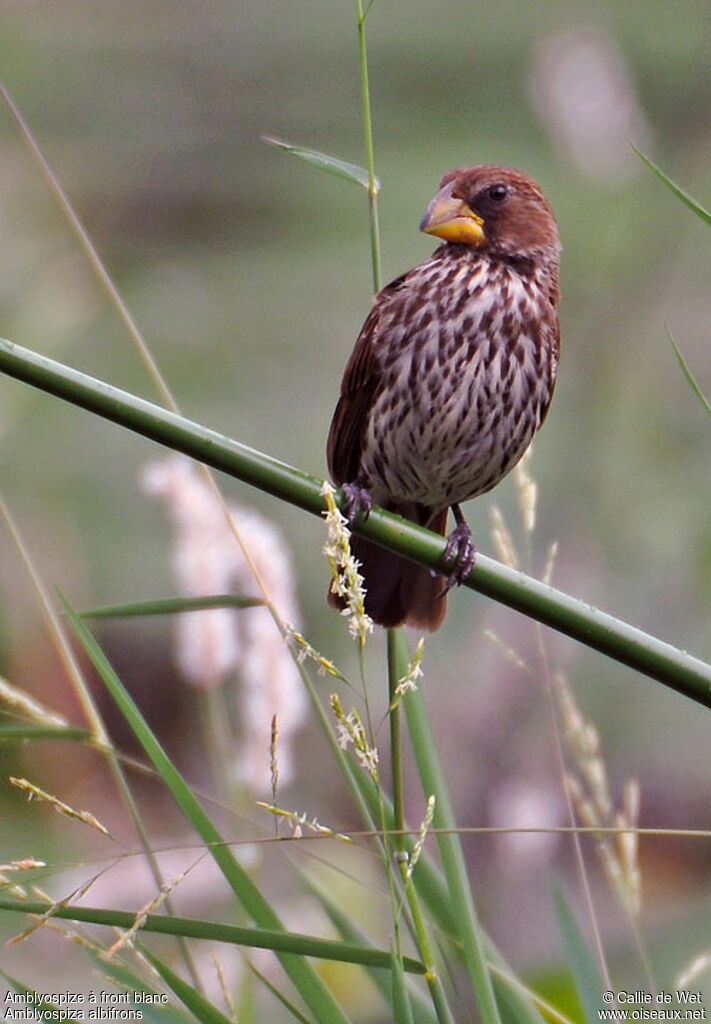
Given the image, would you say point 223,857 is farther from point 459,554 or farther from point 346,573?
point 459,554

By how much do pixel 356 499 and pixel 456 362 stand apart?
34 centimetres

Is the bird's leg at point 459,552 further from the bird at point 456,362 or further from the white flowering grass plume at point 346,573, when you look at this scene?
the white flowering grass plume at point 346,573

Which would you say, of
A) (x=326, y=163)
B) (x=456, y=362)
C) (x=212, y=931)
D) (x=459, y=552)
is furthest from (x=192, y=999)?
(x=456, y=362)

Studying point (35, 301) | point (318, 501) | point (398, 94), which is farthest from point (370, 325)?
point (398, 94)

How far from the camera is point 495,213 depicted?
7.72ft

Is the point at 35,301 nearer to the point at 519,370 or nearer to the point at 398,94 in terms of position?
the point at 519,370

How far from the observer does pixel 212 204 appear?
6.61 m

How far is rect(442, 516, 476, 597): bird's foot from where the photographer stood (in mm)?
1572

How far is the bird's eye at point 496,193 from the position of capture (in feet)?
7.64

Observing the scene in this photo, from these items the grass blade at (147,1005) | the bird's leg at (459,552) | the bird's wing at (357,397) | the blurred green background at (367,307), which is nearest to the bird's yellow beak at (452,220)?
the bird's wing at (357,397)

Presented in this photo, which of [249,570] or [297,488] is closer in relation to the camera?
[297,488]

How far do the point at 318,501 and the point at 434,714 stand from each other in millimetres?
2466

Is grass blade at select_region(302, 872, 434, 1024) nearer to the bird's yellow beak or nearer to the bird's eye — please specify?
the bird's yellow beak

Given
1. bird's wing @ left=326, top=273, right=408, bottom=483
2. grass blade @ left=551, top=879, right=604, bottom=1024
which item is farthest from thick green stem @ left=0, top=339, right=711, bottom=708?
bird's wing @ left=326, top=273, right=408, bottom=483
